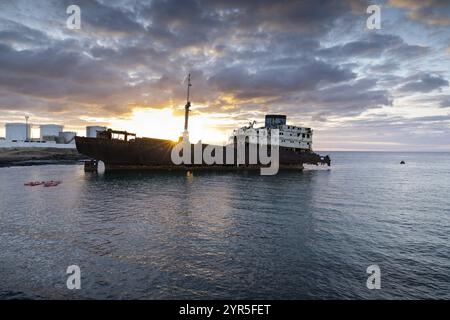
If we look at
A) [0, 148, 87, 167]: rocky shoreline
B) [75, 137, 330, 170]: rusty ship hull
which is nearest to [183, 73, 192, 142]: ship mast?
[75, 137, 330, 170]: rusty ship hull

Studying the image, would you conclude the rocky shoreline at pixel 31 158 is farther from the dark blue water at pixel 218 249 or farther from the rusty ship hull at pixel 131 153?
the dark blue water at pixel 218 249

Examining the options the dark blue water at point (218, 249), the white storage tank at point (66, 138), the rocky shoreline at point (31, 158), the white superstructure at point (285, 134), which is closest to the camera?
the dark blue water at point (218, 249)

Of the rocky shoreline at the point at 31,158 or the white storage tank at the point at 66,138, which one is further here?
the white storage tank at the point at 66,138

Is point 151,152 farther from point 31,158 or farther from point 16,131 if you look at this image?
point 16,131

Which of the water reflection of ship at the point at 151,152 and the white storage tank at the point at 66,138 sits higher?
the white storage tank at the point at 66,138

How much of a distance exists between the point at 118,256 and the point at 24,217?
13.0 metres

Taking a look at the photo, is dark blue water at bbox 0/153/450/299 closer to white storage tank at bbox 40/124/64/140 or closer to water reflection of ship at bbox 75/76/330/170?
water reflection of ship at bbox 75/76/330/170

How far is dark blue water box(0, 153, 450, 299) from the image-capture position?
429 inches

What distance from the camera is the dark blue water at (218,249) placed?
35.8ft

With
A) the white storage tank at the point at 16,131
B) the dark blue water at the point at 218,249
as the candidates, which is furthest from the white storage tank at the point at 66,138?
the dark blue water at the point at 218,249

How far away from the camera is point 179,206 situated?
1054 inches

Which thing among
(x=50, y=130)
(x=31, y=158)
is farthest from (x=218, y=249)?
(x=50, y=130)
